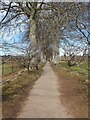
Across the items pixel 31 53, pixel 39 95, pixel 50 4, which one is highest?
pixel 50 4

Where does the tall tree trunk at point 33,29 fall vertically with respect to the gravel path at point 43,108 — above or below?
above

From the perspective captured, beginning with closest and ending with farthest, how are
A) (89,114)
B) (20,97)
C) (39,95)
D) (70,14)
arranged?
1. (89,114)
2. (20,97)
3. (39,95)
4. (70,14)

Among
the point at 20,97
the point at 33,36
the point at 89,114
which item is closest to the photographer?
the point at 89,114

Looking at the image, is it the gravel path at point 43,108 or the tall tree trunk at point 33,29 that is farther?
the tall tree trunk at point 33,29

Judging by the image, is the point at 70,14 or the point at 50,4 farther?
the point at 50,4

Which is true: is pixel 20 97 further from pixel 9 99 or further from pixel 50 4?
pixel 50 4

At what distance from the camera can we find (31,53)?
89.8 ft

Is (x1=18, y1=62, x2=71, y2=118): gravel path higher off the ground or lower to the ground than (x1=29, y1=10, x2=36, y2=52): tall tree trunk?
lower

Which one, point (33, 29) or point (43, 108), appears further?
point (33, 29)

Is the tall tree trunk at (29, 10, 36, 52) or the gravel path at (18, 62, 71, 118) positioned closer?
the gravel path at (18, 62, 71, 118)

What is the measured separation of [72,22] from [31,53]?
18.4 feet

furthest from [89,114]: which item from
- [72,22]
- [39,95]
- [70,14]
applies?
[72,22]

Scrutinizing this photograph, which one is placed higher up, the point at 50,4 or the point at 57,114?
the point at 50,4

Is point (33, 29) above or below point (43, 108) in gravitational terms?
above
